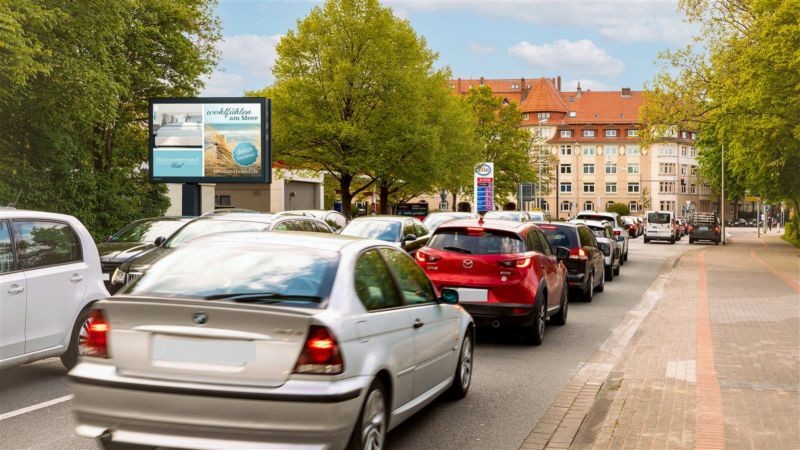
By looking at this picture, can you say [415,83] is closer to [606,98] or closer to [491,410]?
[491,410]

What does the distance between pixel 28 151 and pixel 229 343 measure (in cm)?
2697

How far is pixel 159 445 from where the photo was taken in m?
4.47

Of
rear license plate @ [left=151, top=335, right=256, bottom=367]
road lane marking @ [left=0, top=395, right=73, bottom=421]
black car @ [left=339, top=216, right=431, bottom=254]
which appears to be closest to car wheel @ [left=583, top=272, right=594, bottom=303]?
black car @ [left=339, top=216, right=431, bottom=254]

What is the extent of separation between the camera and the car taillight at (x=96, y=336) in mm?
4738

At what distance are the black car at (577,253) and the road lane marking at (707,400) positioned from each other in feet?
13.6

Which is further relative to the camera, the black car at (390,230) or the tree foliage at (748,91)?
the tree foliage at (748,91)

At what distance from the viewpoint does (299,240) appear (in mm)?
5453

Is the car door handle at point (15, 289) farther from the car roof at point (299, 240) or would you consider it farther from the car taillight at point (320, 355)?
the car taillight at point (320, 355)

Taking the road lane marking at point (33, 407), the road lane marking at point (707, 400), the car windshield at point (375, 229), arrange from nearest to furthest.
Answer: the road lane marking at point (707, 400)
the road lane marking at point (33, 407)
the car windshield at point (375, 229)

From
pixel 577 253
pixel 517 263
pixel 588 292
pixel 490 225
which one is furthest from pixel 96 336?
pixel 588 292

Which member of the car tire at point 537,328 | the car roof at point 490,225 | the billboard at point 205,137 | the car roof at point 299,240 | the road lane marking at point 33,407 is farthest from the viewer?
the billboard at point 205,137

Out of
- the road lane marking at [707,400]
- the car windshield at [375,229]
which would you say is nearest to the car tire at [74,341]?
the road lane marking at [707,400]

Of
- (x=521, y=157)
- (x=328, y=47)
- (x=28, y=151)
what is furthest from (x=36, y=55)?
(x=521, y=157)

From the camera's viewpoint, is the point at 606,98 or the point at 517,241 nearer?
the point at 517,241
